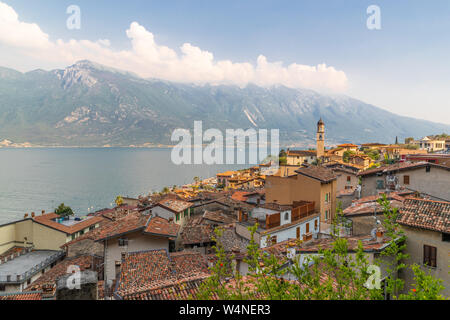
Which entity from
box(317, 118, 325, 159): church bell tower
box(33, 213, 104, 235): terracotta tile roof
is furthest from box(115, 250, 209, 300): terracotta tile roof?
box(317, 118, 325, 159): church bell tower

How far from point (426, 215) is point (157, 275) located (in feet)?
36.2

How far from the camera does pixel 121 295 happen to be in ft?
33.4

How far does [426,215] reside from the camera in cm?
1141

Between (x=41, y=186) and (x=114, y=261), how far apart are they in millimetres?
112696

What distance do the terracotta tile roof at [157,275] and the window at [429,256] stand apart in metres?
8.19

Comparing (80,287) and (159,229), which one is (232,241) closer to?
(159,229)

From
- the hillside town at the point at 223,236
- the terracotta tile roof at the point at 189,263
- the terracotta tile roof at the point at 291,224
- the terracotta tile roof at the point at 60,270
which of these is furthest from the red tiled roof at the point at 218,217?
the terracotta tile roof at the point at 60,270

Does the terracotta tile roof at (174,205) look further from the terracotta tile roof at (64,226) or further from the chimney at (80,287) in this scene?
the chimney at (80,287)

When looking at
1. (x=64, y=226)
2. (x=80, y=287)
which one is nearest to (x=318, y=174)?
(x=80, y=287)

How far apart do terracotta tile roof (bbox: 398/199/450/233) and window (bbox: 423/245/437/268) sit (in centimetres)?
80

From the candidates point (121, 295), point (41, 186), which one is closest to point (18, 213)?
point (41, 186)
